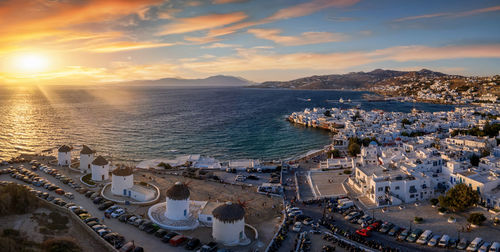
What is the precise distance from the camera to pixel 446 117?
7544cm

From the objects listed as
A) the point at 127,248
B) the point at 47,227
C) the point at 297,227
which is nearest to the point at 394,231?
the point at 297,227

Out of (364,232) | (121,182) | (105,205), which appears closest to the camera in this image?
(364,232)

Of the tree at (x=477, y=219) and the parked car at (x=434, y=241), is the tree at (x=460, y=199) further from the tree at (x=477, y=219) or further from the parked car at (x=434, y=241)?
the parked car at (x=434, y=241)

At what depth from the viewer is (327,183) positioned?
3127 cm

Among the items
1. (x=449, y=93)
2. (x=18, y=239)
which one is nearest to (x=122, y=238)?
(x=18, y=239)

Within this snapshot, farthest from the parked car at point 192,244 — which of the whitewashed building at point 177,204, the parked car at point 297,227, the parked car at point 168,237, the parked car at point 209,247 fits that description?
the parked car at point 297,227

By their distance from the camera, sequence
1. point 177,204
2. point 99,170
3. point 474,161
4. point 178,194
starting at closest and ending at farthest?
point 178,194 → point 177,204 → point 99,170 → point 474,161

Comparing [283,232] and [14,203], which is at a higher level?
[14,203]

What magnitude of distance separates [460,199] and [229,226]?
1664 centimetres

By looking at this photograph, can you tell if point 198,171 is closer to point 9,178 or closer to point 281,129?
point 9,178

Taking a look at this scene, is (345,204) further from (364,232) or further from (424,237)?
(424,237)

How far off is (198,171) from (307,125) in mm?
44036

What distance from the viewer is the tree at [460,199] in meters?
23.3

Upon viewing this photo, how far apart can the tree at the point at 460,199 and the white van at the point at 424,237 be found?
4626 millimetres
